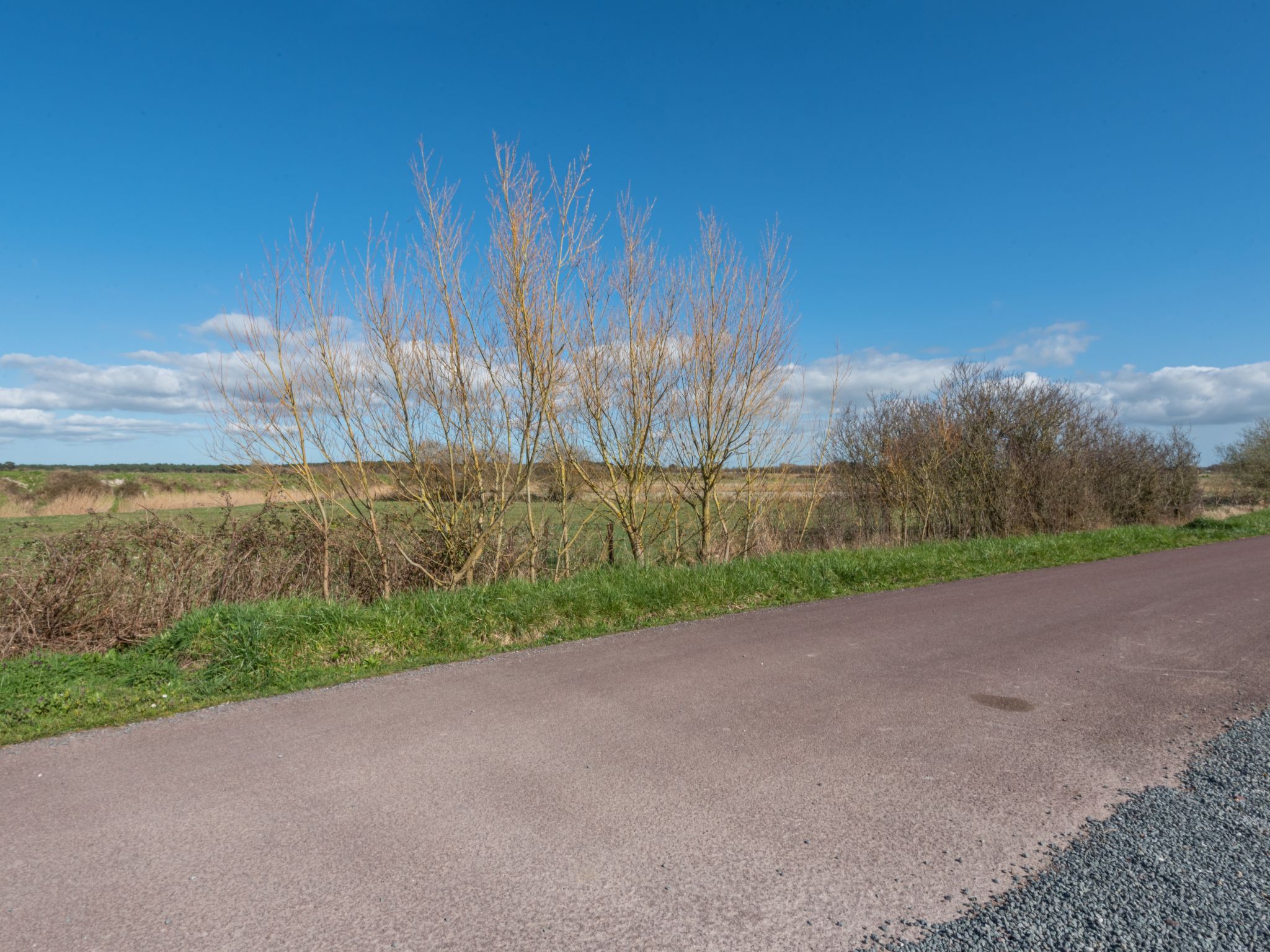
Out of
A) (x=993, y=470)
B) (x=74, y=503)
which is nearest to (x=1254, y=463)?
(x=993, y=470)

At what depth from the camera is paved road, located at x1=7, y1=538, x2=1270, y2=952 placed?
9.50ft

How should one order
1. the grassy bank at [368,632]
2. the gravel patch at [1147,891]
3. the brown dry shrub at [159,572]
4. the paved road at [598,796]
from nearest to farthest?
the gravel patch at [1147,891] < the paved road at [598,796] < the grassy bank at [368,632] < the brown dry shrub at [159,572]

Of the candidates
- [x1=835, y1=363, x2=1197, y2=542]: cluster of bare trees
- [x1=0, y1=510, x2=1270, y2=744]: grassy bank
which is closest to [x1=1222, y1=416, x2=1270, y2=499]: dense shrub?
[x1=835, y1=363, x2=1197, y2=542]: cluster of bare trees

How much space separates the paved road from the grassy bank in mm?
531

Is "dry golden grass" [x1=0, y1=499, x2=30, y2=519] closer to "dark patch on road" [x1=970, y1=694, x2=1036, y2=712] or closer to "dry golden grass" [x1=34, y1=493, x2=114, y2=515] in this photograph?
"dry golden grass" [x1=34, y1=493, x2=114, y2=515]

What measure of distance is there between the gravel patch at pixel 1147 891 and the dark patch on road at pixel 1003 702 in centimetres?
136

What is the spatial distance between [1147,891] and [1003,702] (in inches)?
101

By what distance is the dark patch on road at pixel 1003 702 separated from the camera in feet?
17.5

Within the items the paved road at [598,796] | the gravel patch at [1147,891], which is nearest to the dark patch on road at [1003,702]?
the paved road at [598,796]

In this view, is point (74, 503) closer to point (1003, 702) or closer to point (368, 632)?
point (368, 632)

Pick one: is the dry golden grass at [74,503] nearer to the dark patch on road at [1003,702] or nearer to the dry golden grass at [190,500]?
the dry golden grass at [190,500]

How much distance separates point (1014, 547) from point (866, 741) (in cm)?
1198

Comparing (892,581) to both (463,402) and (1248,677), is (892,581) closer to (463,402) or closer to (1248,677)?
(1248,677)

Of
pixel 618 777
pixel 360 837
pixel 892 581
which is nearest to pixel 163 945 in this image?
pixel 360 837
